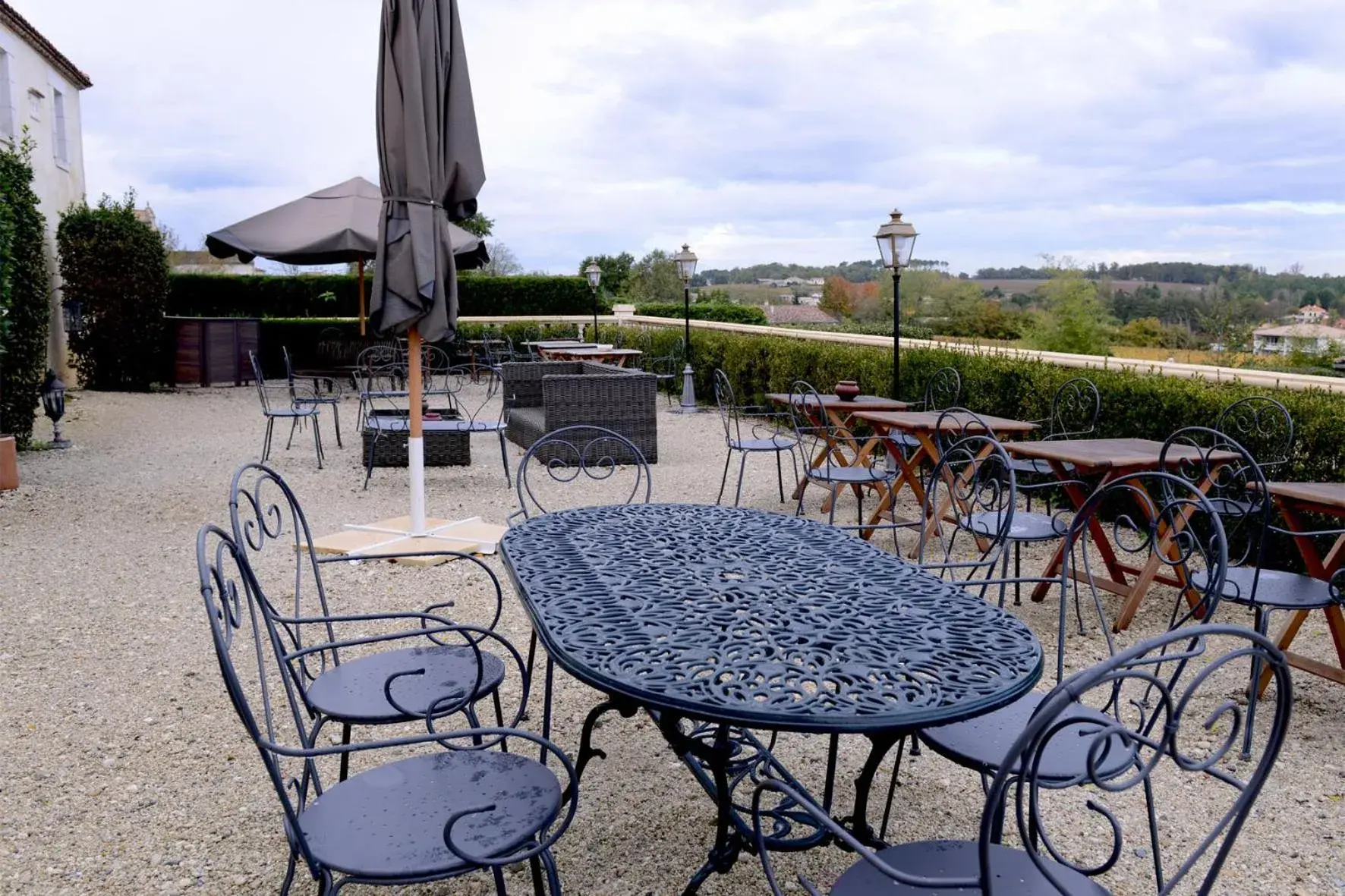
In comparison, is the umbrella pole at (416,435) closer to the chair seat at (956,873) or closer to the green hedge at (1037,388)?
the chair seat at (956,873)

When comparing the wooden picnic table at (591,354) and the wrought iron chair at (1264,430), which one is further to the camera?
the wooden picnic table at (591,354)

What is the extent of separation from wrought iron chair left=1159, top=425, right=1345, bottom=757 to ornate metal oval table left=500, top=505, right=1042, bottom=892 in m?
0.55

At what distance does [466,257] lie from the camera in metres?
11.1

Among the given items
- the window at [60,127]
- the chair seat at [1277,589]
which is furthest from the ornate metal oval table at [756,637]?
the window at [60,127]

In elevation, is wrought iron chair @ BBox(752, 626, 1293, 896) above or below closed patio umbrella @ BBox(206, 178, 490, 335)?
below

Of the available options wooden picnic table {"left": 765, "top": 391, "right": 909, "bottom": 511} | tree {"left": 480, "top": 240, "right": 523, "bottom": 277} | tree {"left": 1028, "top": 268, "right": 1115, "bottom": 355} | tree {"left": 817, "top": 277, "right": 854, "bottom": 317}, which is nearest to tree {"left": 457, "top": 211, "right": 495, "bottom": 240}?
tree {"left": 480, "top": 240, "right": 523, "bottom": 277}

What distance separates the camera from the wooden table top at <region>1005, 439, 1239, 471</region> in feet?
13.2

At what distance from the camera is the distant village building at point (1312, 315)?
19172 mm

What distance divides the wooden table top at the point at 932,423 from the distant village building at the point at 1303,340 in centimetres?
1475

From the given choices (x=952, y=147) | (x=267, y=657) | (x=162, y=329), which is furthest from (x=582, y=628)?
(x=952, y=147)

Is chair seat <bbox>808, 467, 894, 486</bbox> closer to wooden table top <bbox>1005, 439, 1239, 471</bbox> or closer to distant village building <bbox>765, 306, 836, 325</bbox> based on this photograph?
wooden table top <bbox>1005, 439, 1239, 471</bbox>

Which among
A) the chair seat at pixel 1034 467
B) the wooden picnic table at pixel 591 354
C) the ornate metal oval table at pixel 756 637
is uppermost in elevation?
the wooden picnic table at pixel 591 354

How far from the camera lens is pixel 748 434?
9.52 metres

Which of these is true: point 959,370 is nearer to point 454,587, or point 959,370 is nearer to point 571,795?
point 454,587
